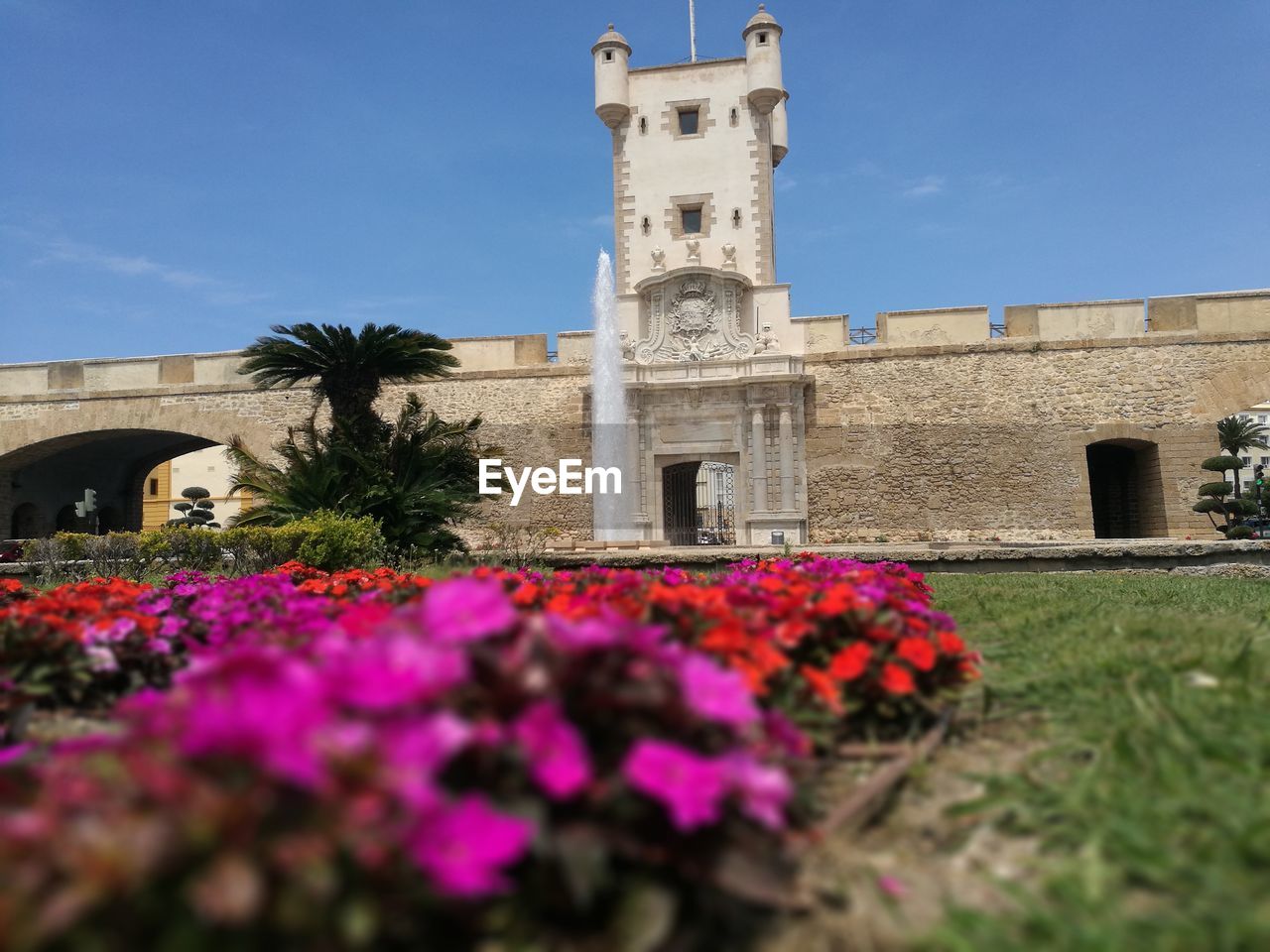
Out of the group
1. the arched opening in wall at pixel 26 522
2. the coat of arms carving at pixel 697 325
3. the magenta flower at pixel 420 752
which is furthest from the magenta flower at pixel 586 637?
the arched opening in wall at pixel 26 522

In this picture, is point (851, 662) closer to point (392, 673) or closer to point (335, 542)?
point (392, 673)

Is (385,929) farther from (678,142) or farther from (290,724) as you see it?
(678,142)

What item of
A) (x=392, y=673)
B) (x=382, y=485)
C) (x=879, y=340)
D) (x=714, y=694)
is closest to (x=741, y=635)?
(x=714, y=694)

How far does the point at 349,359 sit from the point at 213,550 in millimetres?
3154

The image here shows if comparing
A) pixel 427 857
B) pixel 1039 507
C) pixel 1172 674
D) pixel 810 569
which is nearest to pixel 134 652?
pixel 427 857

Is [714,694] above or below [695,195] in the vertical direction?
below

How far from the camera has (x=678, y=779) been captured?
4.46 ft

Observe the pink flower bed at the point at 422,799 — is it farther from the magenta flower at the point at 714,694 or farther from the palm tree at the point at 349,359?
the palm tree at the point at 349,359

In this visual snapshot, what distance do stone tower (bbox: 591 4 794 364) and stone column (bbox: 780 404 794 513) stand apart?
1.78 m

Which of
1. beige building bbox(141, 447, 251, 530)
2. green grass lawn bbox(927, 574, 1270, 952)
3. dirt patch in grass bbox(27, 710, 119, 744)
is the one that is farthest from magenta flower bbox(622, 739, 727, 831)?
beige building bbox(141, 447, 251, 530)

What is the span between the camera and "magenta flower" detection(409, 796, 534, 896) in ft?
3.68

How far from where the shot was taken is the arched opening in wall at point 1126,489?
1794 centimetres

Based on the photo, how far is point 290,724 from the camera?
3.68 feet

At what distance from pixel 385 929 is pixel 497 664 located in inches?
17.7
